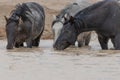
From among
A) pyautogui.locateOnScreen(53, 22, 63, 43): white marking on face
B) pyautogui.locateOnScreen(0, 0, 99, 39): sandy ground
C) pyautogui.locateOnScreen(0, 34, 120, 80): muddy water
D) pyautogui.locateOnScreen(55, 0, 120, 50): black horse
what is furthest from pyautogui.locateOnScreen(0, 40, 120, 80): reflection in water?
pyautogui.locateOnScreen(0, 0, 99, 39): sandy ground

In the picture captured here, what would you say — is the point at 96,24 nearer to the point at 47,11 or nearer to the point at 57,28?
the point at 57,28

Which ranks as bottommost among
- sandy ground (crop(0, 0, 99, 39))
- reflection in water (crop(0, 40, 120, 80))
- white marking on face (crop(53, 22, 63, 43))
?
reflection in water (crop(0, 40, 120, 80))

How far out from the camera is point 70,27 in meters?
13.8

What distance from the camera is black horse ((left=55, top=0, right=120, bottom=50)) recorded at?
1373 centimetres

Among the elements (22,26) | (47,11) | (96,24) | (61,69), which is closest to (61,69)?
(61,69)

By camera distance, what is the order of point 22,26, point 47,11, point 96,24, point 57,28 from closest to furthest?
point 96,24 < point 22,26 < point 57,28 < point 47,11

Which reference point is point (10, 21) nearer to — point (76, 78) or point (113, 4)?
point (113, 4)

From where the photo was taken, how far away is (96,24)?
1398 cm

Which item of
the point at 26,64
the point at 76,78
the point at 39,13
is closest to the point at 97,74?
the point at 76,78

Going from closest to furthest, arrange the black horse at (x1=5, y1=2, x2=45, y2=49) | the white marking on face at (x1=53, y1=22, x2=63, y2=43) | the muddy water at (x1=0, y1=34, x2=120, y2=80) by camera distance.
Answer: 1. the muddy water at (x1=0, y1=34, x2=120, y2=80)
2. the black horse at (x1=5, y1=2, x2=45, y2=49)
3. the white marking on face at (x1=53, y1=22, x2=63, y2=43)

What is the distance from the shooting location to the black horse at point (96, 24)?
1373 cm

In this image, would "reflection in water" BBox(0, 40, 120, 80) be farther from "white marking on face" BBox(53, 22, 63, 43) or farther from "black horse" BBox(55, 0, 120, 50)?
"white marking on face" BBox(53, 22, 63, 43)

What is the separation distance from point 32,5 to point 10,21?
257cm

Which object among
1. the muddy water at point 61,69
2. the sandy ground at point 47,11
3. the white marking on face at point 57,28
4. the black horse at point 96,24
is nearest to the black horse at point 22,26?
the white marking on face at point 57,28
